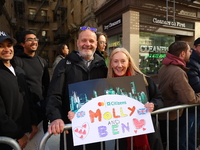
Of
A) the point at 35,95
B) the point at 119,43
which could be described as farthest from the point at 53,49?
the point at 35,95

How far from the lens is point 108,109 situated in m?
1.53

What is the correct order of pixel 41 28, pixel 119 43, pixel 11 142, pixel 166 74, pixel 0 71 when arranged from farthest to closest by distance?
pixel 41 28, pixel 119 43, pixel 166 74, pixel 0 71, pixel 11 142

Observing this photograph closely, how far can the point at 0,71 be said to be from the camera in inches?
66.6

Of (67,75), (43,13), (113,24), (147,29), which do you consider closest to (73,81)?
(67,75)

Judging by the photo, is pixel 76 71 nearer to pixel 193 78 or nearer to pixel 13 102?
pixel 13 102

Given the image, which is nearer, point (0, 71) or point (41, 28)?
point (0, 71)

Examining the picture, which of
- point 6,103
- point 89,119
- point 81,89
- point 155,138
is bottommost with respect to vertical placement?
point 155,138

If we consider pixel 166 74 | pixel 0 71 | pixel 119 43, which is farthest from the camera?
pixel 119 43

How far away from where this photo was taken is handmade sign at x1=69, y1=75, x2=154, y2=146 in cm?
145

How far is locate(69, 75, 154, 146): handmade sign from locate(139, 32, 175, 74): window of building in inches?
282

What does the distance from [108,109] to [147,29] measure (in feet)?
25.4

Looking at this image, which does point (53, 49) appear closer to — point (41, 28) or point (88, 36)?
point (41, 28)

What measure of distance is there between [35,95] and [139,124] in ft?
5.15

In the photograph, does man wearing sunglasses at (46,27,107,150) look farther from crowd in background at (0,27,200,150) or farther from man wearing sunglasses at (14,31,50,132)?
man wearing sunglasses at (14,31,50,132)
